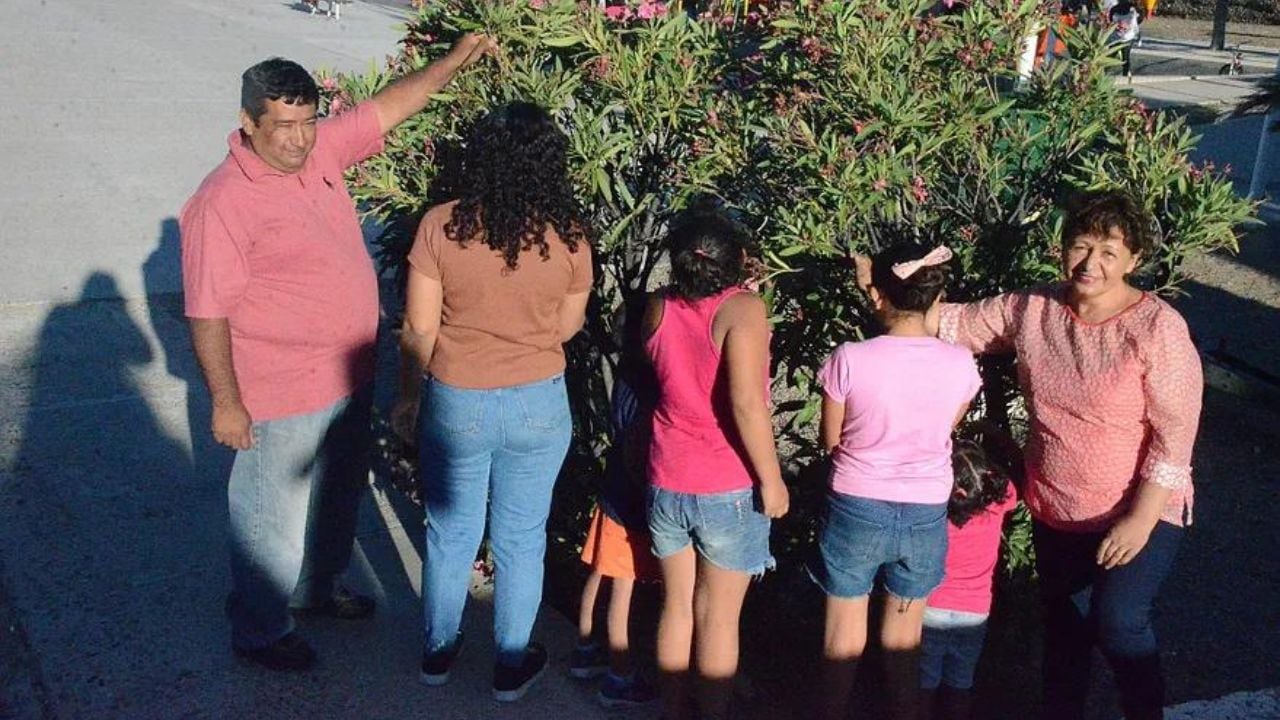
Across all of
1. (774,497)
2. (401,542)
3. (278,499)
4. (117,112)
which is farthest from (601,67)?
(117,112)

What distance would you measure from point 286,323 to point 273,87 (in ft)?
2.05

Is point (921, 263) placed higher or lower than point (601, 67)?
lower

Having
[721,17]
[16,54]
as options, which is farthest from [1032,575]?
[16,54]

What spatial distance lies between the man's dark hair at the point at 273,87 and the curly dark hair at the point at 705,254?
1.08 metres

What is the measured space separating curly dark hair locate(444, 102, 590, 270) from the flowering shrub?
58 centimetres

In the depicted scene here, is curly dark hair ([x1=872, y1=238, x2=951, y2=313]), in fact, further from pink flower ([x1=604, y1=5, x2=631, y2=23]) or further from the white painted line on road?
the white painted line on road

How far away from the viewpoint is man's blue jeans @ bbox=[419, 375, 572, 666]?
348 cm

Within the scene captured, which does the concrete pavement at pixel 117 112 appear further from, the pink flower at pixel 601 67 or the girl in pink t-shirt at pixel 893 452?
the girl in pink t-shirt at pixel 893 452

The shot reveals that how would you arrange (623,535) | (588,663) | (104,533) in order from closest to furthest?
(623,535), (588,663), (104,533)

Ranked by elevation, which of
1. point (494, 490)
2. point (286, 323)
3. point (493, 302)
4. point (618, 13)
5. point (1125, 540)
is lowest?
point (494, 490)

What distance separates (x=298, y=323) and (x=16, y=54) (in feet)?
51.0

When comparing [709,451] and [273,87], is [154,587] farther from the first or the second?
[709,451]

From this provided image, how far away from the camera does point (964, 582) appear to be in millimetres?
3480

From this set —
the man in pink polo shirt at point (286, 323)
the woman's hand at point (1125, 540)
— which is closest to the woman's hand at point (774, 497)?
the woman's hand at point (1125, 540)
